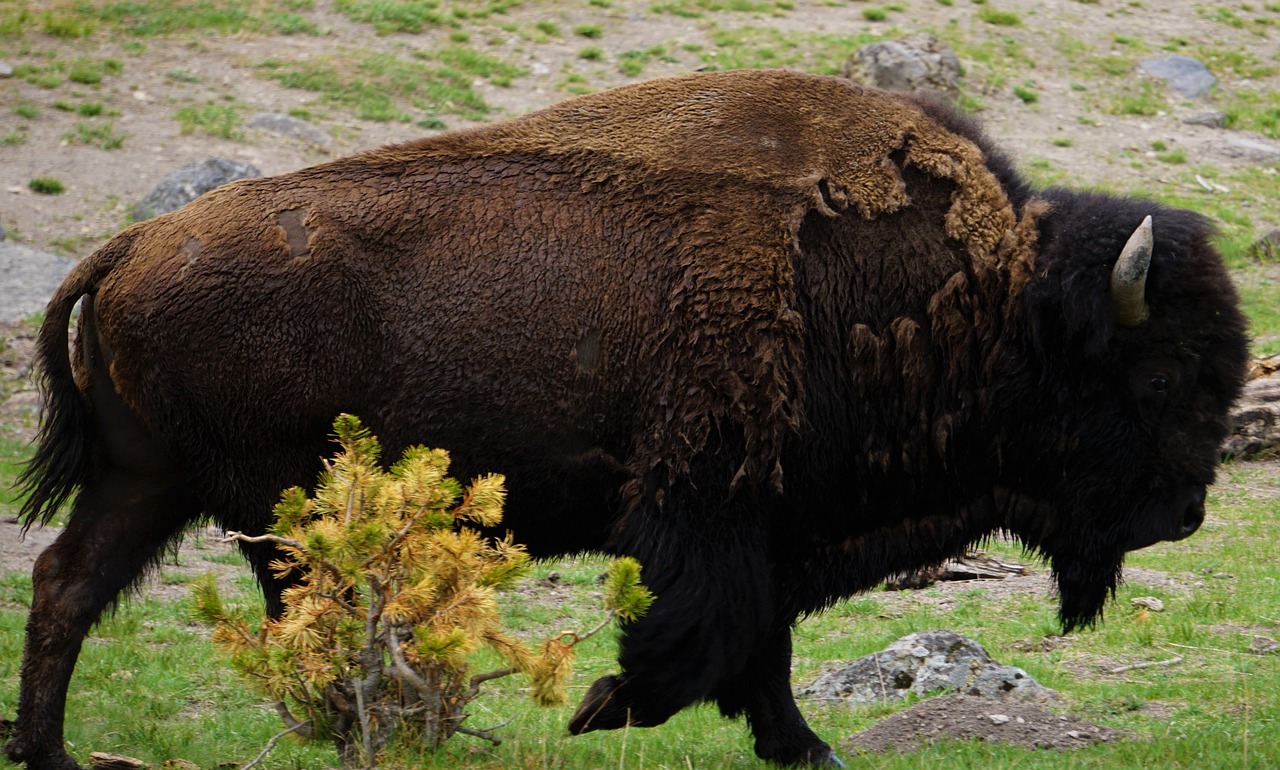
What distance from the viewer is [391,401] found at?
4.80 metres

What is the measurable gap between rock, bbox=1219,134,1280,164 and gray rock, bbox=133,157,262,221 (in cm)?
1229

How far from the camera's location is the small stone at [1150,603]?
740 cm

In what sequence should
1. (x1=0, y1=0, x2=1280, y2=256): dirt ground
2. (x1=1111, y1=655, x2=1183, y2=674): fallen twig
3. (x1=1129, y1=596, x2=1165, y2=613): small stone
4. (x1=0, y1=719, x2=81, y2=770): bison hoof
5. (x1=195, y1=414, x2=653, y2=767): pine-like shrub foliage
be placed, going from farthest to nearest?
(x1=0, y1=0, x2=1280, y2=256): dirt ground < (x1=1129, y1=596, x2=1165, y2=613): small stone < (x1=1111, y1=655, x2=1183, y2=674): fallen twig < (x1=0, y1=719, x2=81, y2=770): bison hoof < (x1=195, y1=414, x2=653, y2=767): pine-like shrub foliage

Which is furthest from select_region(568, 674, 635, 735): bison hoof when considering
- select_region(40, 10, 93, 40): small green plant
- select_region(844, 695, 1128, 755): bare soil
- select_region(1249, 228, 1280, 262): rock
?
select_region(40, 10, 93, 40): small green plant

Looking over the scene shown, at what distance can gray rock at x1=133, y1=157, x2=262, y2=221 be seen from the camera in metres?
13.8

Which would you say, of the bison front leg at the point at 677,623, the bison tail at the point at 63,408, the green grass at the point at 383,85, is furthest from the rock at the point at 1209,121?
the bison tail at the point at 63,408

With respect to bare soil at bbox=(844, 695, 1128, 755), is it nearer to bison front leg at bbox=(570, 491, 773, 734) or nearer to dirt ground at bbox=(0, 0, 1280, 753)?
bison front leg at bbox=(570, 491, 773, 734)

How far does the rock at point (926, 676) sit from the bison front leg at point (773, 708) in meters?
0.93

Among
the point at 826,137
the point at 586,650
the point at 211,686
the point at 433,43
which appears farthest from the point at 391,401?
the point at 433,43

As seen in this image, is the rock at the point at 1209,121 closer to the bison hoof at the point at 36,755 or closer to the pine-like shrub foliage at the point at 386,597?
the pine-like shrub foliage at the point at 386,597

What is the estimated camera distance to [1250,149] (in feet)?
59.4

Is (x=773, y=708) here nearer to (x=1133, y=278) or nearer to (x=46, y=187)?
(x=1133, y=278)

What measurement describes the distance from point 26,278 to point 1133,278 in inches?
433

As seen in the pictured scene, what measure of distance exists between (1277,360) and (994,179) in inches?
240
